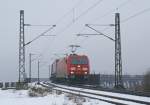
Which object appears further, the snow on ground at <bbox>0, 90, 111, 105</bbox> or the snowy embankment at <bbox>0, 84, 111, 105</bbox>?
the snow on ground at <bbox>0, 90, 111, 105</bbox>

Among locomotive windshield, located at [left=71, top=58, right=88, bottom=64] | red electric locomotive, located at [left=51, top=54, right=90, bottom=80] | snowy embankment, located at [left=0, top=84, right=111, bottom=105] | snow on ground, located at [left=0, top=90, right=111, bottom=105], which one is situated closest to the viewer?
snowy embankment, located at [left=0, top=84, right=111, bottom=105]

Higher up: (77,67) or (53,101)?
(77,67)

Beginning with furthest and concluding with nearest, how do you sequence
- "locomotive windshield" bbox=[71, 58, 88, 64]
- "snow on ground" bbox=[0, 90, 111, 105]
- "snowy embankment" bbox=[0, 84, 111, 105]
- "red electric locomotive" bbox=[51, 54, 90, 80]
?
"locomotive windshield" bbox=[71, 58, 88, 64] < "red electric locomotive" bbox=[51, 54, 90, 80] < "snow on ground" bbox=[0, 90, 111, 105] < "snowy embankment" bbox=[0, 84, 111, 105]

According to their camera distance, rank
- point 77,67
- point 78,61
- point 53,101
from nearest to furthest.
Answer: point 53,101, point 77,67, point 78,61

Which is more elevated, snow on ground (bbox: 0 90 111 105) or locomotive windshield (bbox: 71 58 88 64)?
locomotive windshield (bbox: 71 58 88 64)

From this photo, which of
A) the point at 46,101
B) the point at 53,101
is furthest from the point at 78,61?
the point at 53,101

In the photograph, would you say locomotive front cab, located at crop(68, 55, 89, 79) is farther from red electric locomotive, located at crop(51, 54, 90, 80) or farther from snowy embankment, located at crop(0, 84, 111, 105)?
snowy embankment, located at crop(0, 84, 111, 105)

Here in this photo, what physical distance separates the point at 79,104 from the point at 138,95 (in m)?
4.69

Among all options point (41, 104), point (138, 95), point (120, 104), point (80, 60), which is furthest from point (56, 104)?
point (80, 60)

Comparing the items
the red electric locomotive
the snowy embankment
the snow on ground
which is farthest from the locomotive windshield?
the snowy embankment

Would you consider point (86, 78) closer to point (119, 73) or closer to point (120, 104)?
point (119, 73)

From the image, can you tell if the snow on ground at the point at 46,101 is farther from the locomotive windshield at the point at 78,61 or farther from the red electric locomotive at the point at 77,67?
the locomotive windshield at the point at 78,61

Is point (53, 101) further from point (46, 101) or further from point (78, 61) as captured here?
point (78, 61)

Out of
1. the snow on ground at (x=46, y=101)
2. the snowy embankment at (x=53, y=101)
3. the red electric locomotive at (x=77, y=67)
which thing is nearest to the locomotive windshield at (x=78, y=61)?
the red electric locomotive at (x=77, y=67)
